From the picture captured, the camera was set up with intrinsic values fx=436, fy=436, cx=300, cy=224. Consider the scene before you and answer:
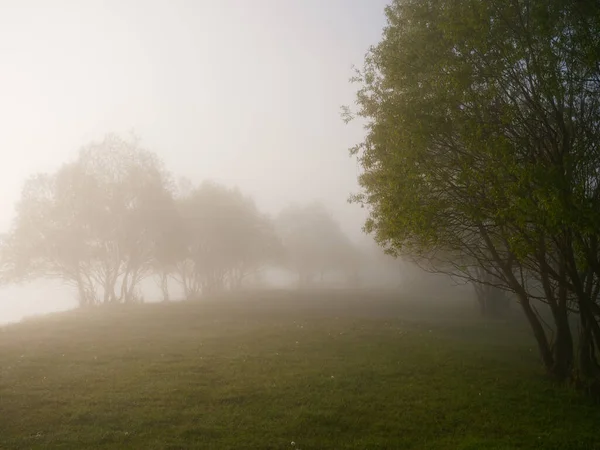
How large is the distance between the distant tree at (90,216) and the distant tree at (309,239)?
180 ft

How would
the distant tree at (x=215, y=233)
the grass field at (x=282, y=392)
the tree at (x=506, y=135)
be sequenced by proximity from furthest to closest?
1. the distant tree at (x=215, y=233)
2. the tree at (x=506, y=135)
3. the grass field at (x=282, y=392)

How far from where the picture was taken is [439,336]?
35125 mm

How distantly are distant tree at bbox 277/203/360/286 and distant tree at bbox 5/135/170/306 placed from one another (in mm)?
54828

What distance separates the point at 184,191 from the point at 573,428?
7683cm

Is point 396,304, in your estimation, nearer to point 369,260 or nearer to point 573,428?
point 573,428

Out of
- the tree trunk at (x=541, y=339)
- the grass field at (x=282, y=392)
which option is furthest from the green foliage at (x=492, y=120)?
the grass field at (x=282, y=392)

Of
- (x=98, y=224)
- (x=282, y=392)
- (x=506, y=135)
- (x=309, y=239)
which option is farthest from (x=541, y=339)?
(x=309, y=239)

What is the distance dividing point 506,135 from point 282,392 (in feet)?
47.5

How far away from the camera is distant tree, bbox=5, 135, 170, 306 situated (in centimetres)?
5828

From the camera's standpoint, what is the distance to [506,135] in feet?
59.7

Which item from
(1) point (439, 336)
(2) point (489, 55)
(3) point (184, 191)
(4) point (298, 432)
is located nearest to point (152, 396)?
(4) point (298, 432)

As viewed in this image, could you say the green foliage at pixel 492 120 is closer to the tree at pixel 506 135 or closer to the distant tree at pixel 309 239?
the tree at pixel 506 135

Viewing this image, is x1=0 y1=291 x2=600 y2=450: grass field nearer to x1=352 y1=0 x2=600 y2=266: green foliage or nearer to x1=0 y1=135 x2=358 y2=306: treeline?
x1=352 y1=0 x2=600 y2=266: green foliage

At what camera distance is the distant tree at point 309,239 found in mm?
116188
